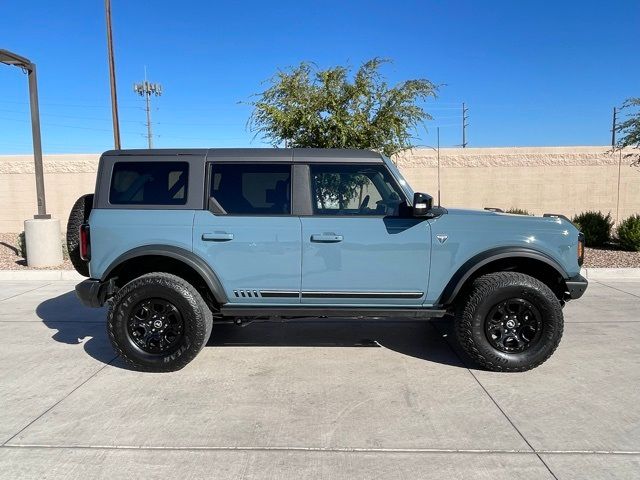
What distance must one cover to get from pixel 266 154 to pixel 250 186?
1.09ft

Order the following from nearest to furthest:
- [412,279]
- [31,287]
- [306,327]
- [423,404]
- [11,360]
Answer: [423,404] → [412,279] → [11,360] → [306,327] → [31,287]

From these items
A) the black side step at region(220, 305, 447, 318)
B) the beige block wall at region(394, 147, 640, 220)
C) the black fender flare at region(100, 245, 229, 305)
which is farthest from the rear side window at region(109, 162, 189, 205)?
the beige block wall at region(394, 147, 640, 220)

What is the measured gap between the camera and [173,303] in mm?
4336

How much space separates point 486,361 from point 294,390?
1.76m

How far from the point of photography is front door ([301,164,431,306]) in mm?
4266

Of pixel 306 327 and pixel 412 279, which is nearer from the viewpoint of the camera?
pixel 412 279

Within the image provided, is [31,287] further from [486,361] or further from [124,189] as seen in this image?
[486,361]

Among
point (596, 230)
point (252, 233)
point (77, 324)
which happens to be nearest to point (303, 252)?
point (252, 233)

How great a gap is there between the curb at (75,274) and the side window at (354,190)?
6303 millimetres

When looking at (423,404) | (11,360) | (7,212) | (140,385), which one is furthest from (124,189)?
(7,212)

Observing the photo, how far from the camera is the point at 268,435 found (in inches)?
129

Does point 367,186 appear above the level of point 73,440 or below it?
above

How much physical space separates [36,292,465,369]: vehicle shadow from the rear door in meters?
1.17

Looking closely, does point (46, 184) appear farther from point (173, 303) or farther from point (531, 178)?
point (531, 178)
